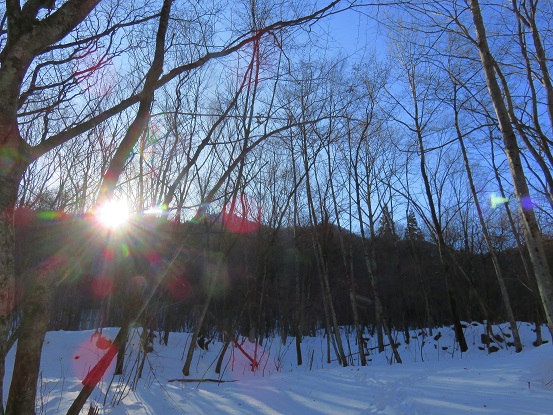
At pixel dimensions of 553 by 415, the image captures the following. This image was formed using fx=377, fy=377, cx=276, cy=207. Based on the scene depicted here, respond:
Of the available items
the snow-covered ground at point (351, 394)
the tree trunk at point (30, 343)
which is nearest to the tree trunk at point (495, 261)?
the snow-covered ground at point (351, 394)

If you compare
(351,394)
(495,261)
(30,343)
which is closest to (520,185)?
(351,394)

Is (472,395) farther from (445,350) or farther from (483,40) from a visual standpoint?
(445,350)

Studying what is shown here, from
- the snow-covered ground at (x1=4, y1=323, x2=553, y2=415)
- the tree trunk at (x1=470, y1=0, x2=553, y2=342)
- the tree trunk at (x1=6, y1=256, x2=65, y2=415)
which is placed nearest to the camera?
the tree trunk at (x1=6, y1=256, x2=65, y2=415)

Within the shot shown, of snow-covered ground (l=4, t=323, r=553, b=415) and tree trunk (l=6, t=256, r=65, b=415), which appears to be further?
snow-covered ground (l=4, t=323, r=553, b=415)

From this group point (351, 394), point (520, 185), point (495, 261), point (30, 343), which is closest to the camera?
point (30, 343)

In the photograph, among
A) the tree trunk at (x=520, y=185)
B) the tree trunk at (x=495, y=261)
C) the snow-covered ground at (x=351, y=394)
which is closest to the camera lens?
the snow-covered ground at (x=351, y=394)

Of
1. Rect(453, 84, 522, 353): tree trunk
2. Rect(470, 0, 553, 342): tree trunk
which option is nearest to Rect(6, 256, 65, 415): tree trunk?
Rect(470, 0, 553, 342): tree trunk

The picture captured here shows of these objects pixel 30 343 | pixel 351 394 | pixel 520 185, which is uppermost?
pixel 520 185

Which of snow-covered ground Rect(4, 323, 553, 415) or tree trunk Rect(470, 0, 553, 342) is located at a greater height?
tree trunk Rect(470, 0, 553, 342)

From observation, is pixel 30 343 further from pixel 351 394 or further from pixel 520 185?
pixel 520 185

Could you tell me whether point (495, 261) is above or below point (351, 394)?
above

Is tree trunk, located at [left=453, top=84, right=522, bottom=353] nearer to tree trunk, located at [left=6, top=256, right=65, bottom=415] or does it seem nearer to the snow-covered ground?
the snow-covered ground

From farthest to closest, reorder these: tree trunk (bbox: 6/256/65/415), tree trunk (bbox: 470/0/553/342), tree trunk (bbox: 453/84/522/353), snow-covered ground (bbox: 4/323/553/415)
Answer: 1. tree trunk (bbox: 453/84/522/353)
2. tree trunk (bbox: 470/0/553/342)
3. snow-covered ground (bbox: 4/323/553/415)
4. tree trunk (bbox: 6/256/65/415)

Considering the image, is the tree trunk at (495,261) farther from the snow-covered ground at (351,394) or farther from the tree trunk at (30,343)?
the tree trunk at (30,343)
